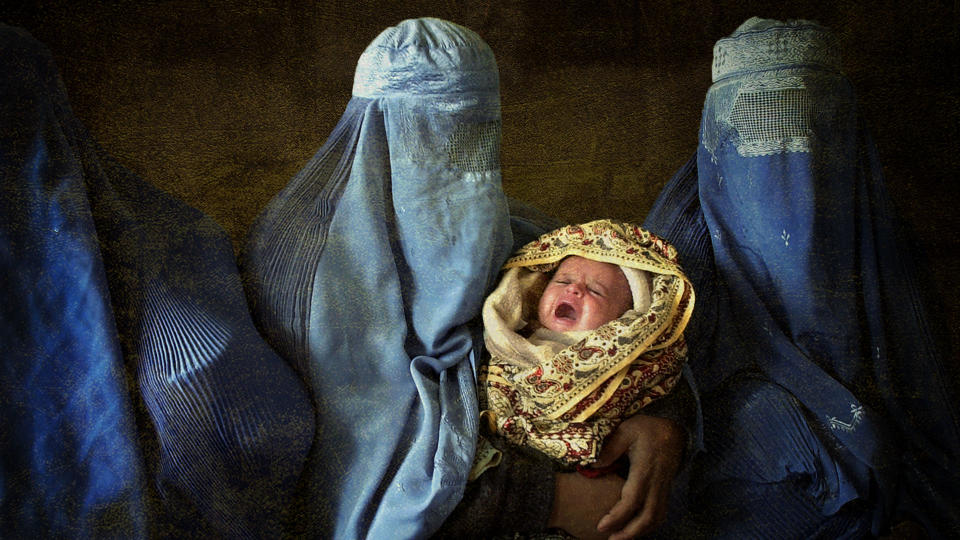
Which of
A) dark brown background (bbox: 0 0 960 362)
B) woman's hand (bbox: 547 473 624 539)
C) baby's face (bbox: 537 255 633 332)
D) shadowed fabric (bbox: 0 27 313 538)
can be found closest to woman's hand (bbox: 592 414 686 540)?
woman's hand (bbox: 547 473 624 539)

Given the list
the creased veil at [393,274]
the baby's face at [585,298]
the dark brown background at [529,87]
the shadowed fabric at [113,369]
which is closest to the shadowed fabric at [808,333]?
the dark brown background at [529,87]

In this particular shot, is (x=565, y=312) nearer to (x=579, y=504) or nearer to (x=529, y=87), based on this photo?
(x=579, y=504)

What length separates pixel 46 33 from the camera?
1070mm

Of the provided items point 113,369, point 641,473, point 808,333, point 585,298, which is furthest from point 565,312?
point 113,369

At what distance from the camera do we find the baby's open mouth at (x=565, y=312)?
3.64ft

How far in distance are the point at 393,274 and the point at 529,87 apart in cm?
53

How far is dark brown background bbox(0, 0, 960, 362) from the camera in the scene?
1.14 m

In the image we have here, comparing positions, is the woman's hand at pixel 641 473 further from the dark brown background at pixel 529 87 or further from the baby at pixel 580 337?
the dark brown background at pixel 529 87

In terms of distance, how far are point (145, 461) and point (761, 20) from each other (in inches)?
45.4

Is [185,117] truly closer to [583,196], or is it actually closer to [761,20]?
[583,196]

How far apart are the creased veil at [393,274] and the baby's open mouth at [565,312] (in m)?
0.11

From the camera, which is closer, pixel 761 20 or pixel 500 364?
pixel 500 364

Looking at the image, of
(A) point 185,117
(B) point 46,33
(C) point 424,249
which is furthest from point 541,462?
(B) point 46,33

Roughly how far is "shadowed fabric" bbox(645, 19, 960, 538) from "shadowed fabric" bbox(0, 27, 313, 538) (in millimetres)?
709
